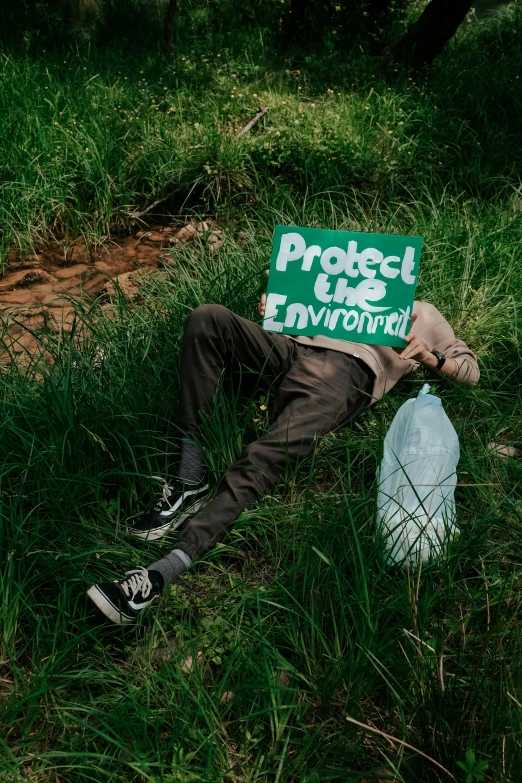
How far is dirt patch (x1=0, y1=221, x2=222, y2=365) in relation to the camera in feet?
12.7

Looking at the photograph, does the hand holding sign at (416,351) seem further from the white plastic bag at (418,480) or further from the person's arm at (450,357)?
the white plastic bag at (418,480)

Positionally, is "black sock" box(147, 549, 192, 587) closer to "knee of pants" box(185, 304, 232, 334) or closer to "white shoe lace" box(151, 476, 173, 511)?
"white shoe lace" box(151, 476, 173, 511)

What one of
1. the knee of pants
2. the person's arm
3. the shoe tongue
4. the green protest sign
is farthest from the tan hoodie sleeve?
the shoe tongue

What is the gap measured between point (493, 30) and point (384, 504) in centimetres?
588

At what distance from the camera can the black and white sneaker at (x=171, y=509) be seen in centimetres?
241

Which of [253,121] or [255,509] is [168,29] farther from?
[255,509]

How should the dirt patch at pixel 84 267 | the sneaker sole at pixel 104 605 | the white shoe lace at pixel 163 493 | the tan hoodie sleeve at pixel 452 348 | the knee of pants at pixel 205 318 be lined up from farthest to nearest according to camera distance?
the dirt patch at pixel 84 267 < the tan hoodie sleeve at pixel 452 348 < the knee of pants at pixel 205 318 < the white shoe lace at pixel 163 493 < the sneaker sole at pixel 104 605

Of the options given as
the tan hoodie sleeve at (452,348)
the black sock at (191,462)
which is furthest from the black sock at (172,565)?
the tan hoodie sleeve at (452,348)

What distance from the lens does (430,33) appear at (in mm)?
5441

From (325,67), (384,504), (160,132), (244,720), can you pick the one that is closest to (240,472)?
(384,504)

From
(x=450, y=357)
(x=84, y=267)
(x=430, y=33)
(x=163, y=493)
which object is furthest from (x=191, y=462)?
(x=430, y=33)

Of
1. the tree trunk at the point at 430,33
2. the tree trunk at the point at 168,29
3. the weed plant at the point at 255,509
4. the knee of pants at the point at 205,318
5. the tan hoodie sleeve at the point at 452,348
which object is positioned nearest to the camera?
the weed plant at the point at 255,509

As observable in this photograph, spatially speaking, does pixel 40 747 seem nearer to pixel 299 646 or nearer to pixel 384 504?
pixel 299 646

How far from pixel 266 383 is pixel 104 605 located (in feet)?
3.74
